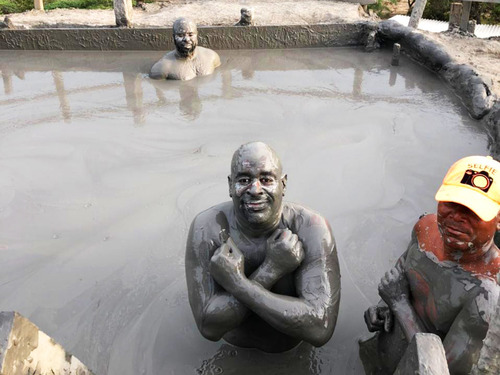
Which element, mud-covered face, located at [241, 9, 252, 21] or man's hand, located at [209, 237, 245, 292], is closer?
man's hand, located at [209, 237, 245, 292]

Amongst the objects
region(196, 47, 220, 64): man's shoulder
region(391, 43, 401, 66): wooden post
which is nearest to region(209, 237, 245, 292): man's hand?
region(196, 47, 220, 64): man's shoulder

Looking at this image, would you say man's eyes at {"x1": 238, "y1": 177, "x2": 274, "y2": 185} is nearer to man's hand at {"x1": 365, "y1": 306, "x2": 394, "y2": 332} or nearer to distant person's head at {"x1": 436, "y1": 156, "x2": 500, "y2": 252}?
distant person's head at {"x1": 436, "y1": 156, "x2": 500, "y2": 252}

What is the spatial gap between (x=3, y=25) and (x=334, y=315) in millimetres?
9126

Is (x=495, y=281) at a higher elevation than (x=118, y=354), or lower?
higher

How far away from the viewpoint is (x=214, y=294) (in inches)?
107

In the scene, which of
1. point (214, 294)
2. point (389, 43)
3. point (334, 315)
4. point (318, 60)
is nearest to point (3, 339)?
point (214, 294)

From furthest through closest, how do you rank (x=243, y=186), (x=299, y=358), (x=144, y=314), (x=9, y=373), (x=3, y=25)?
1. (x=3, y=25)
2. (x=144, y=314)
3. (x=299, y=358)
4. (x=243, y=186)
5. (x=9, y=373)

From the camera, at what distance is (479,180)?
2158 millimetres

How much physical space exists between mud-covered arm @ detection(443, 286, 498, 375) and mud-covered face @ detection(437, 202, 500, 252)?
8.6 inches

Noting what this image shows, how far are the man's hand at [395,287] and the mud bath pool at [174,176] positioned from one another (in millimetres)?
732

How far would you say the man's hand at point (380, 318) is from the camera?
2.76 metres

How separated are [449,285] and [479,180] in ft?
1.67

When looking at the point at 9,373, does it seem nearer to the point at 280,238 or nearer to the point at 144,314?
the point at 280,238

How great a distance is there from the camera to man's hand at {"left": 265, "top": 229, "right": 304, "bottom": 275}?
263 centimetres
